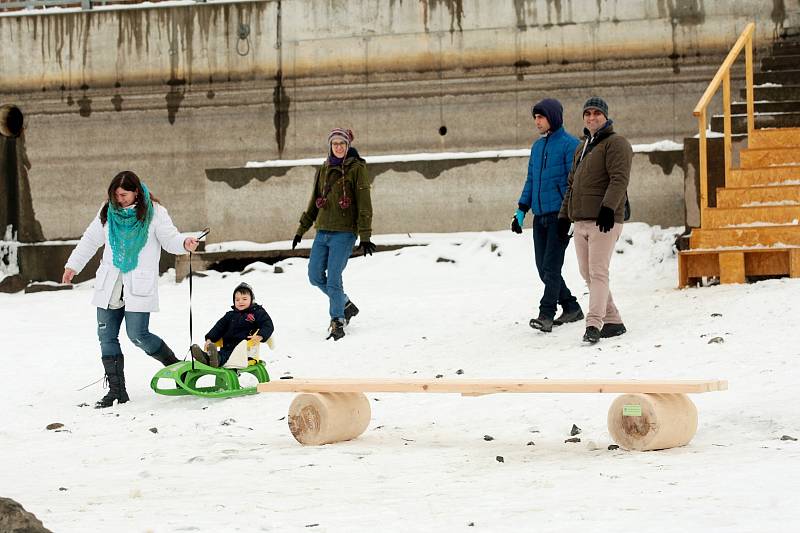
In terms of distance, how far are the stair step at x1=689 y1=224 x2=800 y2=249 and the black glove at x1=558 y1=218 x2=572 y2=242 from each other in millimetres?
1840

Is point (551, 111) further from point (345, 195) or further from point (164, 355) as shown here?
point (164, 355)

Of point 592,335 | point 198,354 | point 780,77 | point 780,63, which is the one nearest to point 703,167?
point 780,77

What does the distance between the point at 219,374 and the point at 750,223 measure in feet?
17.3

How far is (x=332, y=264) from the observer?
10.6 metres

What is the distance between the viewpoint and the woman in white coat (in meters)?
8.59

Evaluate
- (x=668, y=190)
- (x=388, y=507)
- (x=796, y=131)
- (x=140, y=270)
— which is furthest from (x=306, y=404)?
(x=668, y=190)

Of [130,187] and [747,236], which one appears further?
[747,236]

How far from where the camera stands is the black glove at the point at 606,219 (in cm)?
884

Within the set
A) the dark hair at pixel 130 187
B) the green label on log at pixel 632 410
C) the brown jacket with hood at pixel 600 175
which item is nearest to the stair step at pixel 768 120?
the brown jacket with hood at pixel 600 175

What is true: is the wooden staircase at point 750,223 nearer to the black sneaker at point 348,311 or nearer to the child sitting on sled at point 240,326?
the black sneaker at point 348,311

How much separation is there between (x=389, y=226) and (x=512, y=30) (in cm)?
283

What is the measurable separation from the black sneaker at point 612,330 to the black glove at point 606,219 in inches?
31.3

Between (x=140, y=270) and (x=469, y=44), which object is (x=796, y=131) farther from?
(x=140, y=270)

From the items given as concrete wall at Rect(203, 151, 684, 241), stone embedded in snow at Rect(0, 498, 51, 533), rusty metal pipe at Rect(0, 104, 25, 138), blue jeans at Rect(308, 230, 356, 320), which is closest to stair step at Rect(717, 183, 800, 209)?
concrete wall at Rect(203, 151, 684, 241)
